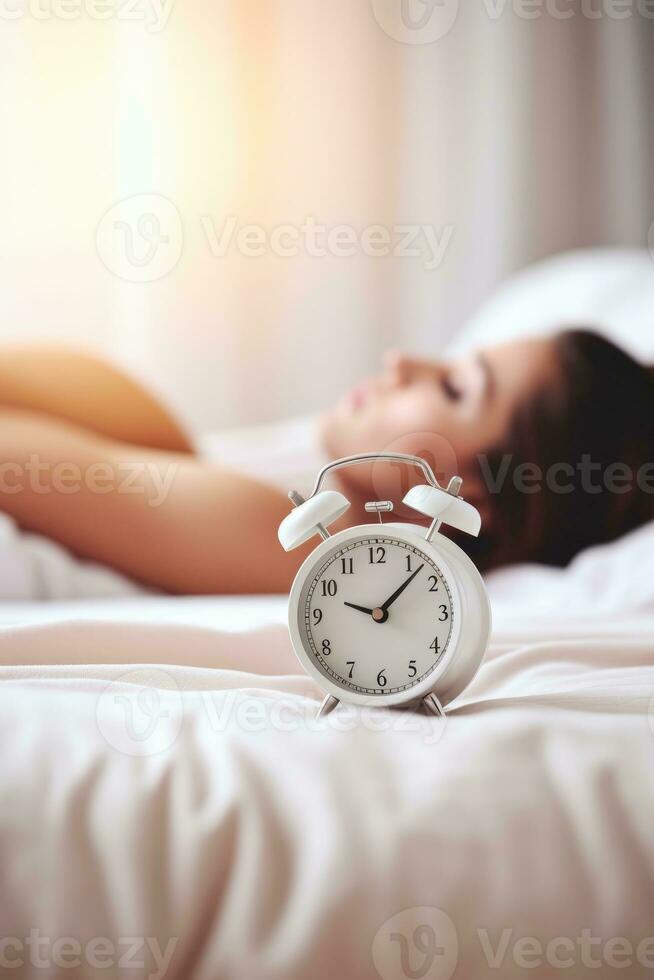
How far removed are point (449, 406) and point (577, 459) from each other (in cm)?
20

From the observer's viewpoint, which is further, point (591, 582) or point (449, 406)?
point (449, 406)

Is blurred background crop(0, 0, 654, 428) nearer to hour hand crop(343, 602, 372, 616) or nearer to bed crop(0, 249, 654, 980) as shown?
hour hand crop(343, 602, 372, 616)

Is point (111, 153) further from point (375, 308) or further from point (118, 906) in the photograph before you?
point (118, 906)

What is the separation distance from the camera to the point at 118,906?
1.39 feet

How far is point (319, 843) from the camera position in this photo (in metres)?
0.44

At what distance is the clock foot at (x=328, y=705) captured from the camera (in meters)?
0.60

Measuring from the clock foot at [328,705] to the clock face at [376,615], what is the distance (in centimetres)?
1

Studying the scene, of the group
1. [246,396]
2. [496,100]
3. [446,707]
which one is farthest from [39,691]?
[496,100]

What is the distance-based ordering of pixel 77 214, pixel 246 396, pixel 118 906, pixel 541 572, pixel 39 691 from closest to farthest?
pixel 118 906
pixel 39 691
pixel 541 572
pixel 77 214
pixel 246 396

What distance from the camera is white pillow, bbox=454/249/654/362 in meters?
1.59

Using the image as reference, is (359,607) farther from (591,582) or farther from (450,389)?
(450,389)

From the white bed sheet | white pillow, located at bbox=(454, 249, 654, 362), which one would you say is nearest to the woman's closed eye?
white pillow, located at bbox=(454, 249, 654, 362)

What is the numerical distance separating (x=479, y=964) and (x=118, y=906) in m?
0.18

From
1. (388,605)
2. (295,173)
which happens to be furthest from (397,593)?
(295,173)
